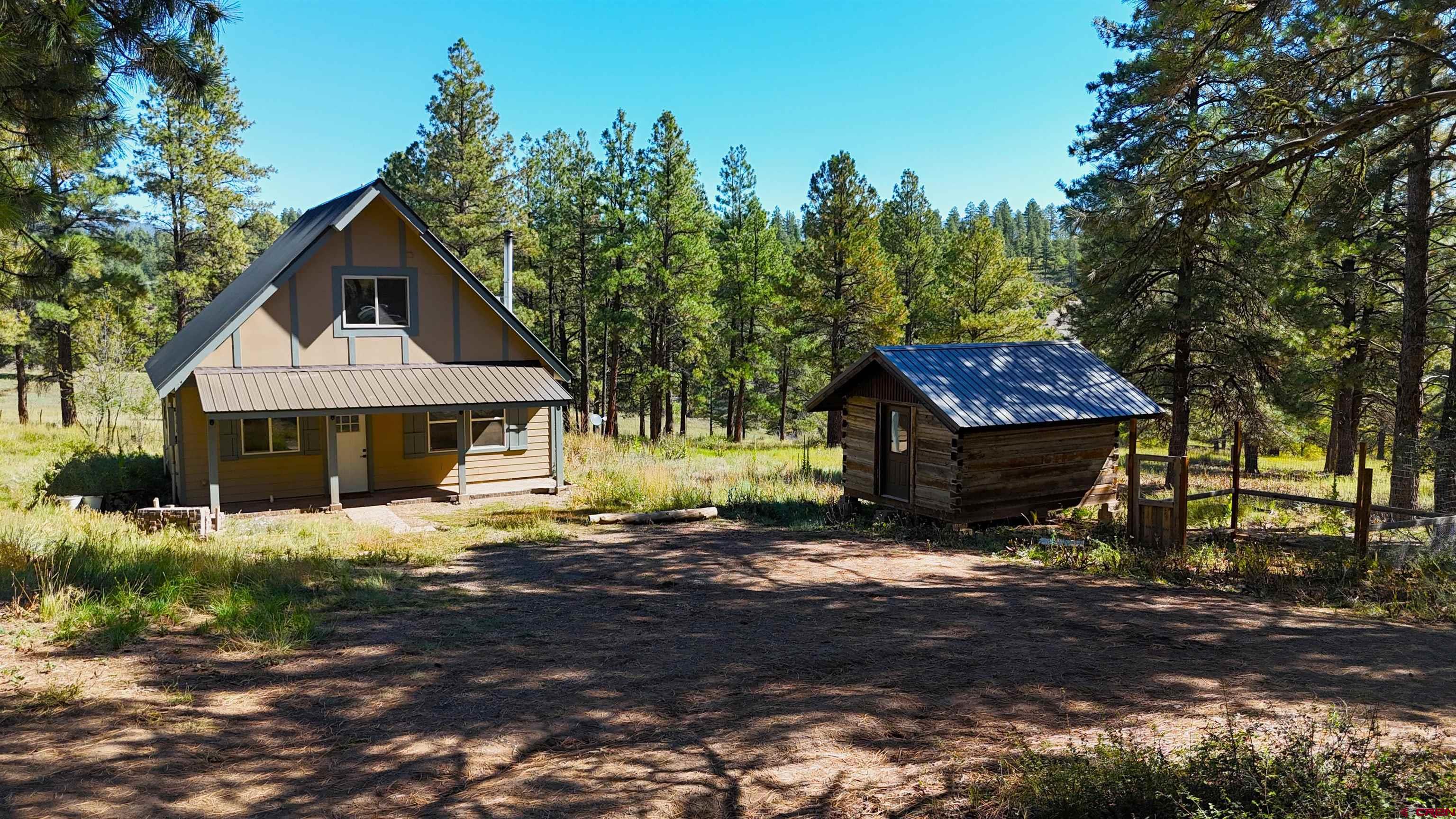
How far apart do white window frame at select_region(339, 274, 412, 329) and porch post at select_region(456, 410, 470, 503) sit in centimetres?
253

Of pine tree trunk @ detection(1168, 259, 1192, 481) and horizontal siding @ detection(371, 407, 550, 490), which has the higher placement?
pine tree trunk @ detection(1168, 259, 1192, 481)

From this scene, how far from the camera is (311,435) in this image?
1989 centimetres

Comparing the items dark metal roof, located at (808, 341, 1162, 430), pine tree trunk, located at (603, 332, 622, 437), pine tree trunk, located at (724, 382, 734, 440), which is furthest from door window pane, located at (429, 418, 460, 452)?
pine tree trunk, located at (724, 382, 734, 440)

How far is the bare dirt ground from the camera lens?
5367mm

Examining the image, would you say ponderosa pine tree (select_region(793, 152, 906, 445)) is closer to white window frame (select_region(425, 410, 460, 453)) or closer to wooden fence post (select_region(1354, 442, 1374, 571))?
white window frame (select_region(425, 410, 460, 453))

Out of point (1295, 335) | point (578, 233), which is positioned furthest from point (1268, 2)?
point (578, 233)

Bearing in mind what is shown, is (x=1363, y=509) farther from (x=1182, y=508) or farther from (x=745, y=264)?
(x=745, y=264)

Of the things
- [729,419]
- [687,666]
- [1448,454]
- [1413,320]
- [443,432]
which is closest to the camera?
[687,666]

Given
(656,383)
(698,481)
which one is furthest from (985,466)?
(656,383)

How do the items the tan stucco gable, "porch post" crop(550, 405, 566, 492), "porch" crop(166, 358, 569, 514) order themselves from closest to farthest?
"porch" crop(166, 358, 569, 514), the tan stucco gable, "porch post" crop(550, 405, 566, 492)

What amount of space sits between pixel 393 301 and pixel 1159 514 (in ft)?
54.5

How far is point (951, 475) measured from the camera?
1577cm

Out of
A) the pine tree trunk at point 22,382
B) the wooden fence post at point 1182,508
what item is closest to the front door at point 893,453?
the wooden fence post at point 1182,508

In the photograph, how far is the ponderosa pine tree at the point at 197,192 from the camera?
29625 millimetres
